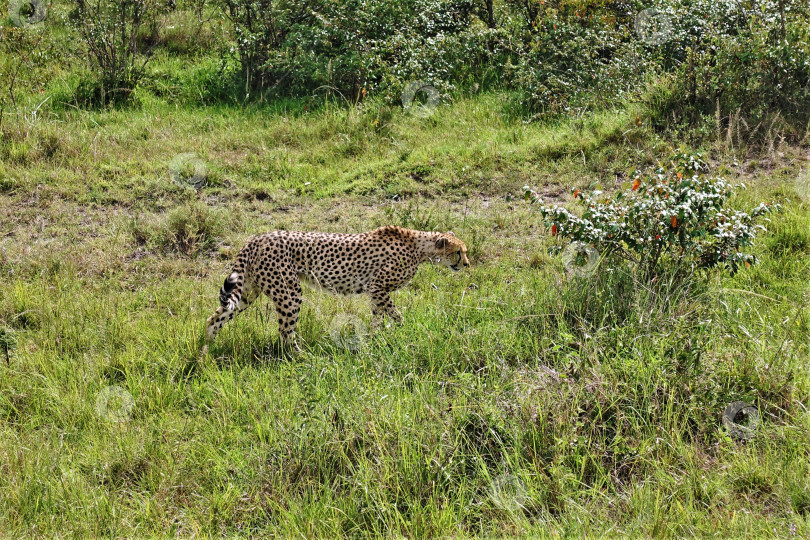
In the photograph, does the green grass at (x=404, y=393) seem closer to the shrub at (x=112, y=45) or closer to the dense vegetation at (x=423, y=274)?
the dense vegetation at (x=423, y=274)

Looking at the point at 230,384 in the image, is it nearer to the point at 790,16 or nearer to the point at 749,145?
the point at 749,145

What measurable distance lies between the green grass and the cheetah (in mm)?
167

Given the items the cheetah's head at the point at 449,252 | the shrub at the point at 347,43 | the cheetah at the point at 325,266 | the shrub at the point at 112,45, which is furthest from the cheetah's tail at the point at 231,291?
the shrub at the point at 112,45

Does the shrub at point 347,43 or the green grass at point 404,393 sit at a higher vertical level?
the shrub at point 347,43

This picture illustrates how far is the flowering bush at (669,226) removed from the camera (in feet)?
17.4

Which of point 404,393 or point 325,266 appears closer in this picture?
point 404,393

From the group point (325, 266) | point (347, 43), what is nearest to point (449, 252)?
point (325, 266)

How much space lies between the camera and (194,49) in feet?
38.3

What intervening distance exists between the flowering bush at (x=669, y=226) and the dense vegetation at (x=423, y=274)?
2 centimetres

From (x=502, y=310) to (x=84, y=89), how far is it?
7.14 meters

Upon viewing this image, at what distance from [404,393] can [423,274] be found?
232cm

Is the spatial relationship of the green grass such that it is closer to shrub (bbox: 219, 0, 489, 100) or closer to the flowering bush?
the flowering bush

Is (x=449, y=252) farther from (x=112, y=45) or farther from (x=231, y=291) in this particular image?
(x=112, y=45)

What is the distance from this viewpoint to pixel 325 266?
19.3 feet
